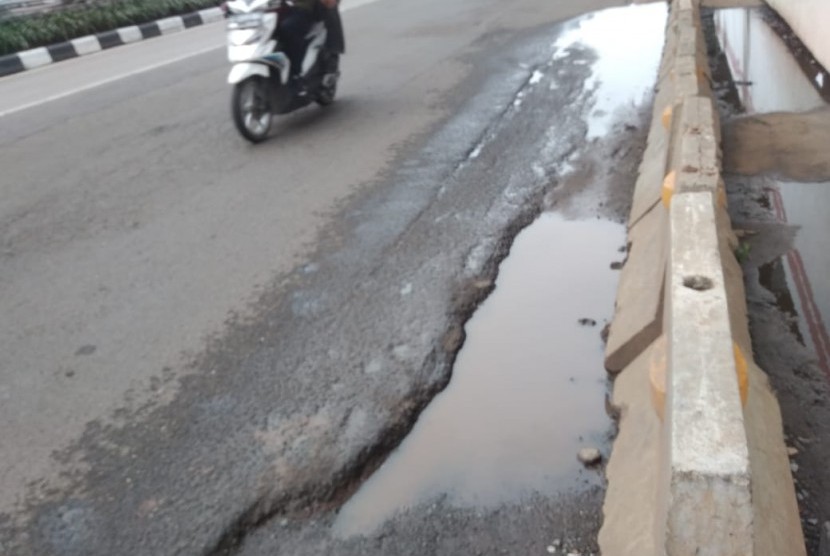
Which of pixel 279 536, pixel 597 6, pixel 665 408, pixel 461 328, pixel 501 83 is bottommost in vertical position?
pixel 597 6

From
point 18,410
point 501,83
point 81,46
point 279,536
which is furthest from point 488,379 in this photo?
point 81,46

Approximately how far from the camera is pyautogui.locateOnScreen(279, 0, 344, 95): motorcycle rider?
677 centimetres

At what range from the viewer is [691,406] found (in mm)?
2014

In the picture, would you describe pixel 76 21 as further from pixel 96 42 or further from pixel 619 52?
pixel 619 52

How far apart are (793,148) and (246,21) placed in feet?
12.8

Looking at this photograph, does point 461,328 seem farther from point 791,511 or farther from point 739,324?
point 791,511

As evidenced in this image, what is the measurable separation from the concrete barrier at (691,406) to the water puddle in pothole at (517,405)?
15 cm

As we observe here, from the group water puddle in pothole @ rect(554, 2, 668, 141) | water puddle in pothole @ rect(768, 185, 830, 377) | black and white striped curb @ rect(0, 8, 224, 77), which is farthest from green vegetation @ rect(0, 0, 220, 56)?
water puddle in pothole @ rect(768, 185, 830, 377)

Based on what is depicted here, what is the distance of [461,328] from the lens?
3.69 m

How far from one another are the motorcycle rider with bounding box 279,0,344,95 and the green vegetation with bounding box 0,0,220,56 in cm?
879

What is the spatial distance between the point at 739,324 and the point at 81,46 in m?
13.8

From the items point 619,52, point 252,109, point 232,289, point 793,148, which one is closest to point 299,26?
point 252,109

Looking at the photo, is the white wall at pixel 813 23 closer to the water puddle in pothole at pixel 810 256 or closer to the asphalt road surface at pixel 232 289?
the asphalt road surface at pixel 232 289

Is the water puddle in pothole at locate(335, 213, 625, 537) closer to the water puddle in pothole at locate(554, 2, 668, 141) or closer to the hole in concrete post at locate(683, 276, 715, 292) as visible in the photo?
the hole in concrete post at locate(683, 276, 715, 292)
